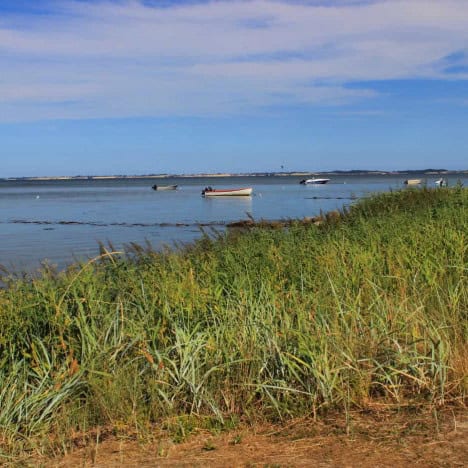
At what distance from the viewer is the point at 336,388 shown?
5.04m

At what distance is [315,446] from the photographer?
4461 millimetres

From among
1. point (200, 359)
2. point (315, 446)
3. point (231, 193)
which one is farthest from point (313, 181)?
point (315, 446)

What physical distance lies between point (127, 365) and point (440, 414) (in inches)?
94.0

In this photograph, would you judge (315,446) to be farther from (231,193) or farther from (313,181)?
(313,181)

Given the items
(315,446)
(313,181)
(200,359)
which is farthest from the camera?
(313,181)

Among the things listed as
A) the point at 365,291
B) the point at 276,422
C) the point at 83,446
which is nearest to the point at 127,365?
the point at 83,446

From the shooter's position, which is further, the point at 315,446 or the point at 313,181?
the point at 313,181

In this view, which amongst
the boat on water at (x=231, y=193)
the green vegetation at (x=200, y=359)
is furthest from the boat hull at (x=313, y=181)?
the green vegetation at (x=200, y=359)

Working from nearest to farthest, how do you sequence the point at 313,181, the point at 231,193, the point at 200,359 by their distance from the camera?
the point at 200,359
the point at 231,193
the point at 313,181

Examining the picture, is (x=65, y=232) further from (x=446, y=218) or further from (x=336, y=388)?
(x=336, y=388)

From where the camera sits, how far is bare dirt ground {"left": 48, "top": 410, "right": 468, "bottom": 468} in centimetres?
422

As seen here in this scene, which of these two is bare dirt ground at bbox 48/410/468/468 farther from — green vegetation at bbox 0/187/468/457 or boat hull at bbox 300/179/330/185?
boat hull at bbox 300/179/330/185

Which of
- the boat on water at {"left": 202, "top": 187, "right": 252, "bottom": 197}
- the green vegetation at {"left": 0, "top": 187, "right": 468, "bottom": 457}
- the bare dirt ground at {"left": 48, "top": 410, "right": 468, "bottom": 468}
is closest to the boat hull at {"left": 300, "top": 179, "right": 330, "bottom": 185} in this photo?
the boat on water at {"left": 202, "top": 187, "right": 252, "bottom": 197}

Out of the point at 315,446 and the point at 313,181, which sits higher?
the point at 313,181
